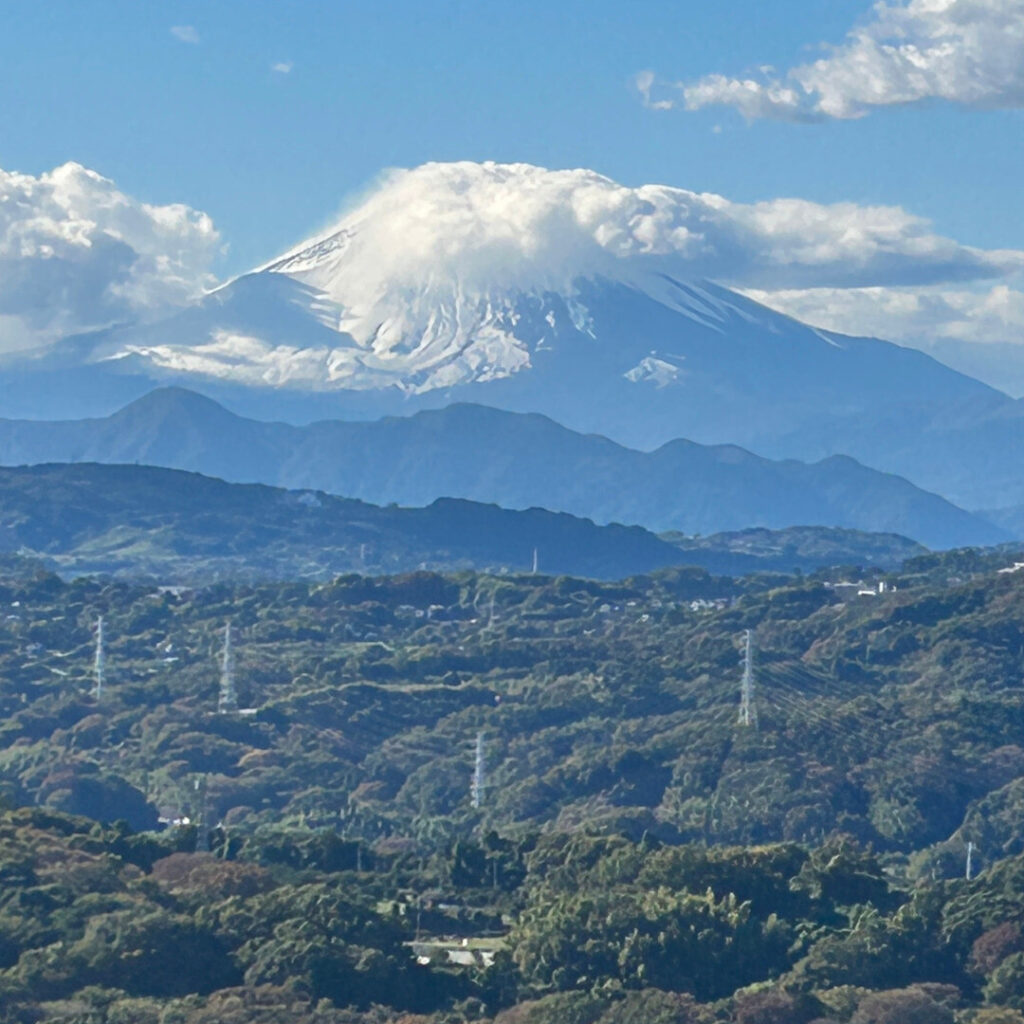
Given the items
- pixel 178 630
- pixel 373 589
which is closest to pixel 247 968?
pixel 178 630

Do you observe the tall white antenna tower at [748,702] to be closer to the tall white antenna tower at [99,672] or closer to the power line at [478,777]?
the power line at [478,777]

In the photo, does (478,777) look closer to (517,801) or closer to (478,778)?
(478,778)

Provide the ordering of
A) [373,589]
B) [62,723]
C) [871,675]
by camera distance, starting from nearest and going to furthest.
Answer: [62,723] < [871,675] < [373,589]

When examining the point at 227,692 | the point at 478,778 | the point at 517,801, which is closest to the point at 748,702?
the point at 478,778

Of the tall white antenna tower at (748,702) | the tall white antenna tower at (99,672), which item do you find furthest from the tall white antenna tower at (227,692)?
the tall white antenna tower at (748,702)

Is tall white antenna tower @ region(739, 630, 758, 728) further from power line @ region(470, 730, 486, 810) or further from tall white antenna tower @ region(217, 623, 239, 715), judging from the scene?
tall white antenna tower @ region(217, 623, 239, 715)

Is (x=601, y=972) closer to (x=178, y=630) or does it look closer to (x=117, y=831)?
(x=117, y=831)
